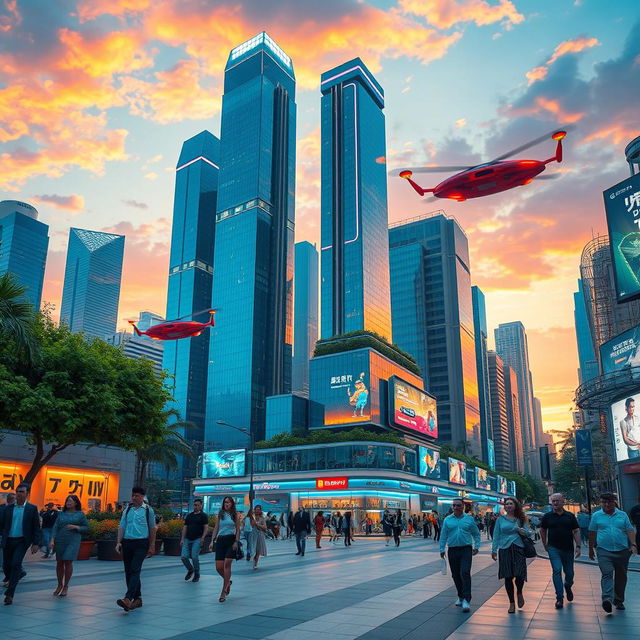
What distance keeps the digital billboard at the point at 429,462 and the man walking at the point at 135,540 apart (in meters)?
83.2

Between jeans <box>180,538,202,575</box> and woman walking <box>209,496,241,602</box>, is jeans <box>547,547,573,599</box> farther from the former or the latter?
jeans <box>180,538,202,575</box>

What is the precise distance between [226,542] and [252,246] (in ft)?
508

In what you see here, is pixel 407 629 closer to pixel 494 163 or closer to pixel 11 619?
pixel 11 619

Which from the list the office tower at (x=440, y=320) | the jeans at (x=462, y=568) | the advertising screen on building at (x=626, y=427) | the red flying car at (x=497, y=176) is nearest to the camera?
the jeans at (x=462, y=568)

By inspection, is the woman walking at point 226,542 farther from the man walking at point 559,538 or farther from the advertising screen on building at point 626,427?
the advertising screen on building at point 626,427

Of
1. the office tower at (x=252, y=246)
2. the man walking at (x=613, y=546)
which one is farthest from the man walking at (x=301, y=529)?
the office tower at (x=252, y=246)

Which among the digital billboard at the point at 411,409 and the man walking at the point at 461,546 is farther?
the digital billboard at the point at 411,409

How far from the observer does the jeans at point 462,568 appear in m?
9.97

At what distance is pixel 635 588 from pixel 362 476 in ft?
224

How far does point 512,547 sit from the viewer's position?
997 cm

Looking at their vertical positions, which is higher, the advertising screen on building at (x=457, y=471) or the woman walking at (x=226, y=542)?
the advertising screen on building at (x=457, y=471)

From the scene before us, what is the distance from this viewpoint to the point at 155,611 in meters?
9.81

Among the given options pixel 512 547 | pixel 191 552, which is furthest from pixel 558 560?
pixel 191 552

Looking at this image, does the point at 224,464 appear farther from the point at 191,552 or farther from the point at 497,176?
the point at 191,552
